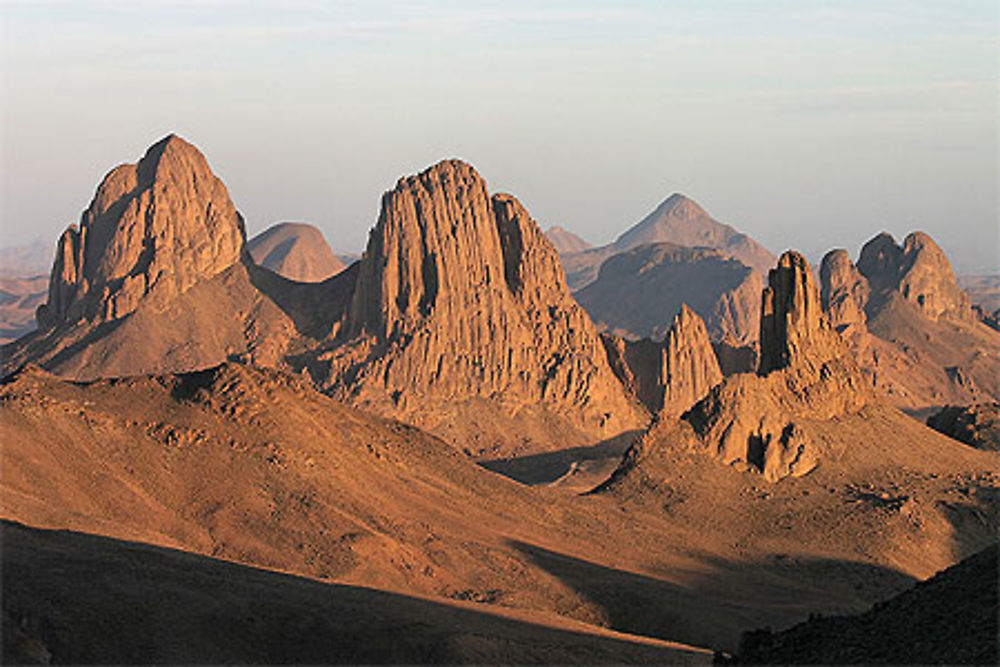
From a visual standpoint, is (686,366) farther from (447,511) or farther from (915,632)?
(915,632)

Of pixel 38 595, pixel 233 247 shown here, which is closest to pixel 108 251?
pixel 233 247

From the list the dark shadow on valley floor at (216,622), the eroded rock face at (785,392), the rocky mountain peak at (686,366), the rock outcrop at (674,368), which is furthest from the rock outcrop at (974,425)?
the dark shadow on valley floor at (216,622)

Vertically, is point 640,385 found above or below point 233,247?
below

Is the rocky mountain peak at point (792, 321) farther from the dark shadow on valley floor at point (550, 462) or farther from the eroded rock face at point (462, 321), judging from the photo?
the eroded rock face at point (462, 321)

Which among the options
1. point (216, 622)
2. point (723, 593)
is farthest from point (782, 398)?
point (216, 622)

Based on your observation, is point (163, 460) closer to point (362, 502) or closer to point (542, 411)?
point (362, 502)

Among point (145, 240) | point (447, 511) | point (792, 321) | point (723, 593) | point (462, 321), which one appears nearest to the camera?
point (723, 593)

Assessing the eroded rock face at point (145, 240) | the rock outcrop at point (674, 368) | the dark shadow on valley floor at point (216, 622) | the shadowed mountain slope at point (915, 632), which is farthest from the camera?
the rock outcrop at point (674, 368)
